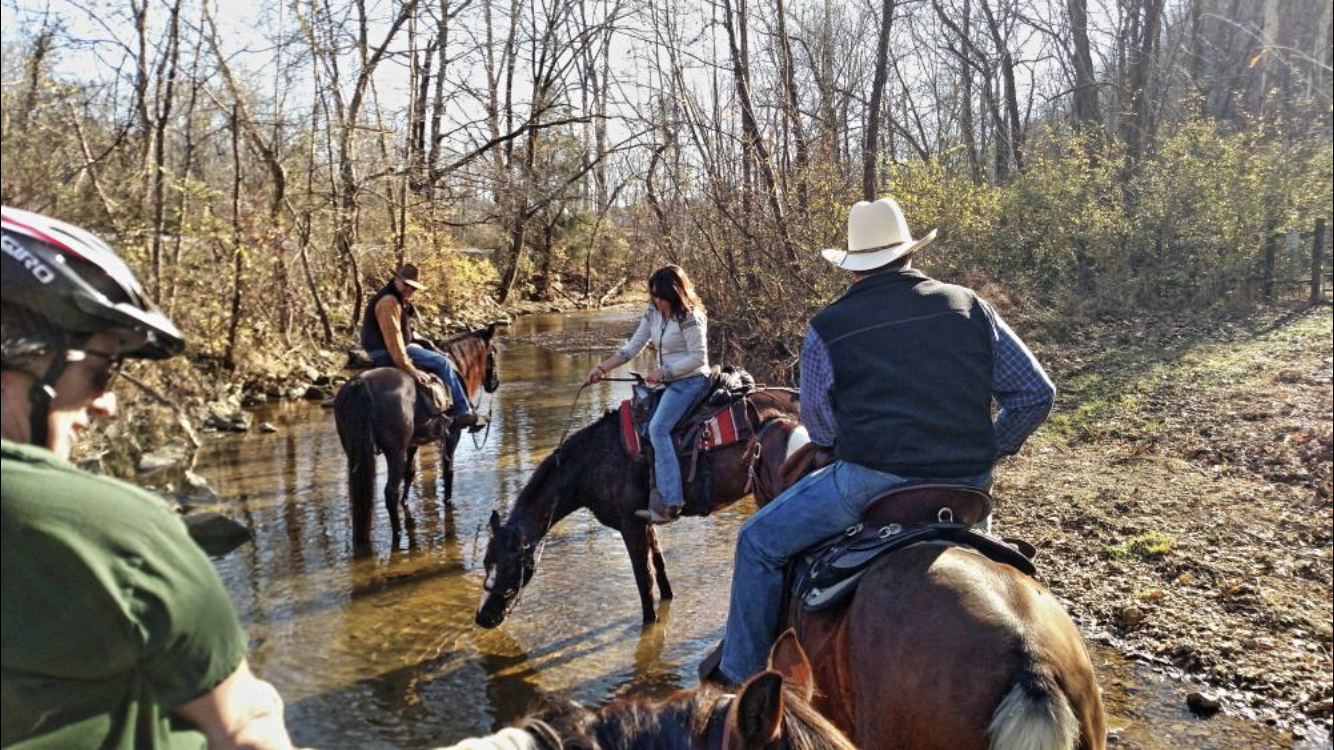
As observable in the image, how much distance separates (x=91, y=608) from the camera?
4.03ft

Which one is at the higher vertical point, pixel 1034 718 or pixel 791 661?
pixel 791 661

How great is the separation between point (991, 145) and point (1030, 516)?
101 feet

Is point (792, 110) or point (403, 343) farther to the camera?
point (792, 110)

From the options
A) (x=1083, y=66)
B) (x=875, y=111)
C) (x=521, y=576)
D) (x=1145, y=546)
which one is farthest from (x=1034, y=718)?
(x=1083, y=66)

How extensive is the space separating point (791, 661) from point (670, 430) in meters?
4.61

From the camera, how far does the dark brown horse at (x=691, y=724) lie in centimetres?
175

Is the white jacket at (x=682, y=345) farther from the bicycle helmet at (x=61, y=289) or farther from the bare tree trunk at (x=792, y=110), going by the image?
the bare tree trunk at (x=792, y=110)

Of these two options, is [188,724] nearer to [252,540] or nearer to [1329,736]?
[1329,736]

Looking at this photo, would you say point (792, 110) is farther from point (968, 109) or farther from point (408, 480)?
point (968, 109)

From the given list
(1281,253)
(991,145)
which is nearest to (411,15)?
(1281,253)

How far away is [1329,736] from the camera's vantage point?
4.75 m

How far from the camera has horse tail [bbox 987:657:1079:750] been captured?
2.75 metres

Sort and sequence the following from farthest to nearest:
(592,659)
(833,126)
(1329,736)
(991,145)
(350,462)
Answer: (991,145)
(833,126)
(350,462)
(592,659)
(1329,736)

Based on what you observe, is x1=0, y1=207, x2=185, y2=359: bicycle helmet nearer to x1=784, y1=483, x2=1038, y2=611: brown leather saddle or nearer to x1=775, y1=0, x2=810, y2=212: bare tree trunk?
x1=784, y1=483, x2=1038, y2=611: brown leather saddle
